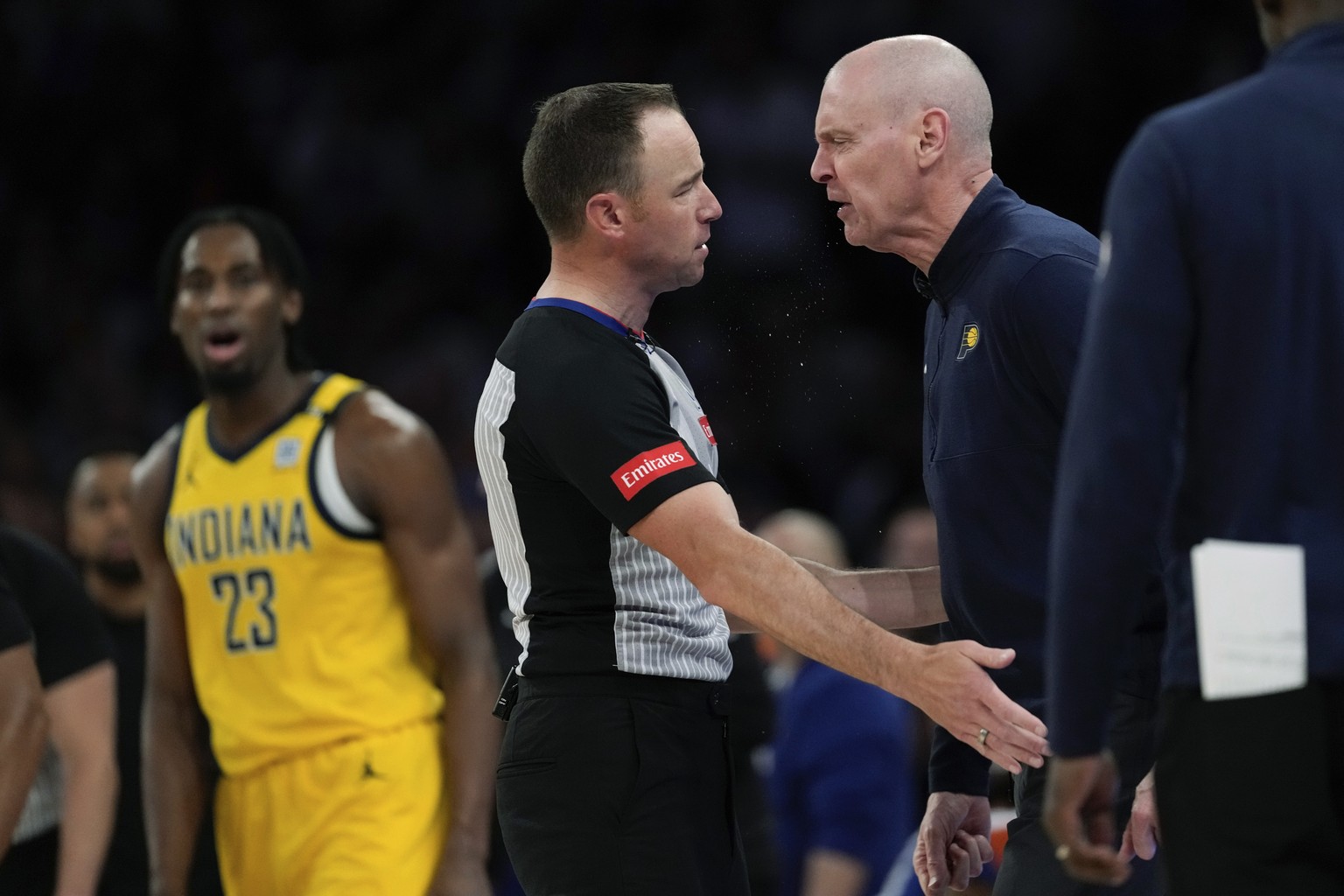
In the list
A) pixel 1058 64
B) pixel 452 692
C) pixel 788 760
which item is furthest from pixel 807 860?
pixel 1058 64

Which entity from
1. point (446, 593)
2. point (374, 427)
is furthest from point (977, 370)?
point (374, 427)

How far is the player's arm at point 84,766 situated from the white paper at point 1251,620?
361 cm

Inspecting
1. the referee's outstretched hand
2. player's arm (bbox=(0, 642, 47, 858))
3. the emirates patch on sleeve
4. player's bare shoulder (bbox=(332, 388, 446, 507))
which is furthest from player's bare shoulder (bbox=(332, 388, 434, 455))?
the referee's outstretched hand

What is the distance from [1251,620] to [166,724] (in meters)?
3.74

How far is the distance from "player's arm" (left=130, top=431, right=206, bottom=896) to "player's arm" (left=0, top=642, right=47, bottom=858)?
0.74m

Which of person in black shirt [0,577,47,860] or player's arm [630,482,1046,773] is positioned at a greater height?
player's arm [630,482,1046,773]

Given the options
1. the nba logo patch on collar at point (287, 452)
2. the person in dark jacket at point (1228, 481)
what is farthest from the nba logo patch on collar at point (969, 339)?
the nba logo patch on collar at point (287, 452)

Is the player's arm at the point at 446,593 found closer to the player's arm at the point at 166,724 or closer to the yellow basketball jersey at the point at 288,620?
the yellow basketball jersey at the point at 288,620

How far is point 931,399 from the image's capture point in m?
3.44

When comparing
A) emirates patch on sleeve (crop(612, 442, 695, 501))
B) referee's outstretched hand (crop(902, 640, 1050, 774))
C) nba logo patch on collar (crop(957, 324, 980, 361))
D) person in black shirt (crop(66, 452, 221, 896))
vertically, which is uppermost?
nba logo patch on collar (crop(957, 324, 980, 361))

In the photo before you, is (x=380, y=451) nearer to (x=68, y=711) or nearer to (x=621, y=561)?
(x=68, y=711)

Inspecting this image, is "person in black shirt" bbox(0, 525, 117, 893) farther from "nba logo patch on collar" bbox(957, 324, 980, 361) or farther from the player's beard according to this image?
"nba logo patch on collar" bbox(957, 324, 980, 361)

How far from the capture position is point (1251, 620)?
202 centimetres

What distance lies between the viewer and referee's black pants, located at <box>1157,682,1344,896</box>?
6.51 feet
